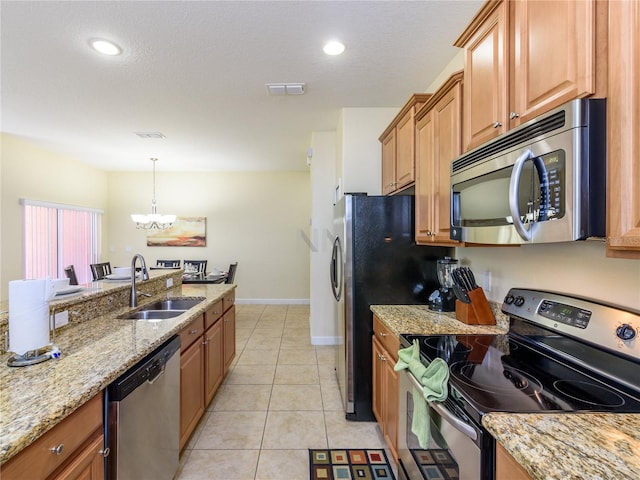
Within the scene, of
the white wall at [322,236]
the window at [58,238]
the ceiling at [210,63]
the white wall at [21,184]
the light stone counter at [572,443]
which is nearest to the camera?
the light stone counter at [572,443]

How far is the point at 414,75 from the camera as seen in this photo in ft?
8.87

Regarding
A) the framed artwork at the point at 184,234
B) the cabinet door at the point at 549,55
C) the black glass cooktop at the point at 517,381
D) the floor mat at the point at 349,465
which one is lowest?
the floor mat at the point at 349,465

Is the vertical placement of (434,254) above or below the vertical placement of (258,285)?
above

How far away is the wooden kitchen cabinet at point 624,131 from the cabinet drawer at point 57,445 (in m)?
1.68

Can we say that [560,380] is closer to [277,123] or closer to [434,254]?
[434,254]

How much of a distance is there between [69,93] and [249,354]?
10.6ft

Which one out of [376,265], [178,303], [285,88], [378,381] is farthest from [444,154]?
[178,303]

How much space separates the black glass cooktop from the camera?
98 centimetres

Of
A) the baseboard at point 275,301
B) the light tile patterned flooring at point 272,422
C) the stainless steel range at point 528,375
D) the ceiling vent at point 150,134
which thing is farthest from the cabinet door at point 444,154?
the baseboard at point 275,301

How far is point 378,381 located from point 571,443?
1.49m

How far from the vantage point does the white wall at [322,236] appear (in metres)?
4.11

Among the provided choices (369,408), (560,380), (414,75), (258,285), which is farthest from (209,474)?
(258,285)

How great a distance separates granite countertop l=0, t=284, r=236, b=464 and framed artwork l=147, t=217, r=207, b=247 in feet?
15.8

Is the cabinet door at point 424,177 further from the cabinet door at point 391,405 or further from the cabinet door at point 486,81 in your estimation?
the cabinet door at point 391,405
